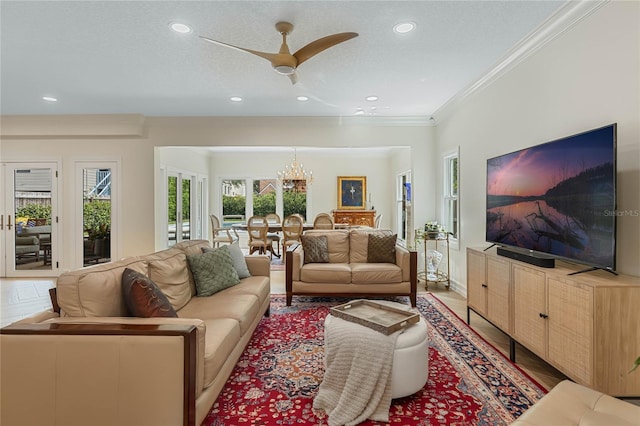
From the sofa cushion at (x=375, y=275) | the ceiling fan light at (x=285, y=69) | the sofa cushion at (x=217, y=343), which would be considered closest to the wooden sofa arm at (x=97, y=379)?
the sofa cushion at (x=217, y=343)

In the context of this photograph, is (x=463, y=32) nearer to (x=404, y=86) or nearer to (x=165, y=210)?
(x=404, y=86)

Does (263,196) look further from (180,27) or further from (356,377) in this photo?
(356,377)

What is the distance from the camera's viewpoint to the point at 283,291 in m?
4.61

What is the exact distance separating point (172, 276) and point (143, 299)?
2.20ft

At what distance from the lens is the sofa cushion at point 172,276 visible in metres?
2.36

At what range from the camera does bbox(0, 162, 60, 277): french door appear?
5496 mm

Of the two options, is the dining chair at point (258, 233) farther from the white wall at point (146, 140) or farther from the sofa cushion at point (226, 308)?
the sofa cushion at point (226, 308)

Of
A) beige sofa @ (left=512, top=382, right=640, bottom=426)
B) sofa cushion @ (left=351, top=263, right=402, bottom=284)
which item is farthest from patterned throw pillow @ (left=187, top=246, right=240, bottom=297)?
beige sofa @ (left=512, top=382, right=640, bottom=426)

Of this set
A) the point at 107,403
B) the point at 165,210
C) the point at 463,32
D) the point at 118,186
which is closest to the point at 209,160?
the point at 165,210

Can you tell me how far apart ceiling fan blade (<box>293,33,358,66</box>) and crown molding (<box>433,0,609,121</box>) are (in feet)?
5.32

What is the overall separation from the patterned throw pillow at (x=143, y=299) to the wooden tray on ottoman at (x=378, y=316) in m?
1.13

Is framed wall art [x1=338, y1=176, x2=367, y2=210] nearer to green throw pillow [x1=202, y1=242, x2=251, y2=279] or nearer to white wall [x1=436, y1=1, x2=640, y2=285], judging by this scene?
white wall [x1=436, y1=1, x2=640, y2=285]

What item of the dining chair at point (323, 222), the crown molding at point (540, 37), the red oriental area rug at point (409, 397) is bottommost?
the red oriental area rug at point (409, 397)

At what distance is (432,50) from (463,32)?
345 millimetres
